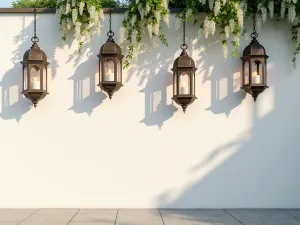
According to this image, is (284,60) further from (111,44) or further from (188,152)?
(111,44)

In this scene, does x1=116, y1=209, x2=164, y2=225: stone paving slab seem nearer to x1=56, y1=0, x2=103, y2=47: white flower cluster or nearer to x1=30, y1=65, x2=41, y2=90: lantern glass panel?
x1=30, y1=65, x2=41, y2=90: lantern glass panel

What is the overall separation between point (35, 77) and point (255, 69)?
259cm

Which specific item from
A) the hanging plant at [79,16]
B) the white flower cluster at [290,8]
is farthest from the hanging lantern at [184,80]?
the white flower cluster at [290,8]

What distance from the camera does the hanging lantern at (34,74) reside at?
4.79 metres

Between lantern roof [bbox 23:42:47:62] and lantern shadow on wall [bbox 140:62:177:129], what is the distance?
125 cm

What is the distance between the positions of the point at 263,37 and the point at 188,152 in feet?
5.52

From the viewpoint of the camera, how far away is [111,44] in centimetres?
488

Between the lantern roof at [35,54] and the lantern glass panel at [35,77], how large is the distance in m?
0.10

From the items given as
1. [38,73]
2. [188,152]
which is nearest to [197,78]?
[188,152]

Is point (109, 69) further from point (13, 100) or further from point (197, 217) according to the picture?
point (197, 217)

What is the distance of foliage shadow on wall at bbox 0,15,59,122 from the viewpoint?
5.02 metres

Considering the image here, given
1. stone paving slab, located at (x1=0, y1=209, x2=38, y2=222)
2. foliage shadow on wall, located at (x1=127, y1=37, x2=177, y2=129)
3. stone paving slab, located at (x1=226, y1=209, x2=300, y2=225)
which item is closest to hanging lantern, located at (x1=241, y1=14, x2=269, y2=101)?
foliage shadow on wall, located at (x1=127, y1=37, x2=177, y2=129)

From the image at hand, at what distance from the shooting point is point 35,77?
15.9 ft

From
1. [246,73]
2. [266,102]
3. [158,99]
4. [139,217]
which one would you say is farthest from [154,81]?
[139,217]
